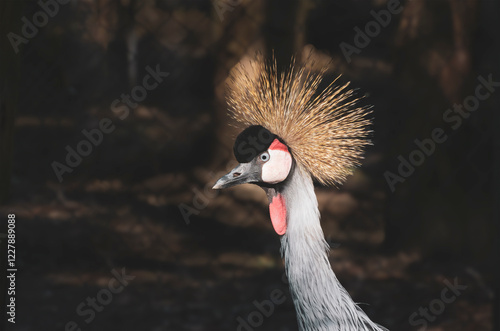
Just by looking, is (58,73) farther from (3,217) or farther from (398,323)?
(398,323)

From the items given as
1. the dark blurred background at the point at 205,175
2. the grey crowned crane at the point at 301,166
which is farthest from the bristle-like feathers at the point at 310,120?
the dark blurred background at the point at 205,175

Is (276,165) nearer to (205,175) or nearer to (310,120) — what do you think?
(310,120)

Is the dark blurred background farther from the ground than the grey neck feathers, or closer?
farther from the ground

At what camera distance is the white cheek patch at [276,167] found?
1.49 meters

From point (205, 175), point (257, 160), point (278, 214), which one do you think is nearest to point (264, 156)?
point (257, 160)

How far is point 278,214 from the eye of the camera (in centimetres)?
152

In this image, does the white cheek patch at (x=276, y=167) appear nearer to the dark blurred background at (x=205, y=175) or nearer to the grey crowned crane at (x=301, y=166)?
the grey crowned crane at (x=301, y=166)

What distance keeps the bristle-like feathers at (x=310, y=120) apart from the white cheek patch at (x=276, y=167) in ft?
0.16

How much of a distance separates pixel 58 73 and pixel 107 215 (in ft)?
2.46

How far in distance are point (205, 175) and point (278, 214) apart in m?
1.57

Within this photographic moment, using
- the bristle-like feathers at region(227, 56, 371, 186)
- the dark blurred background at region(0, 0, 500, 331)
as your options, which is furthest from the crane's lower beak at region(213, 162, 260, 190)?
the dark blurred background at region(0, 0, 500, 331)

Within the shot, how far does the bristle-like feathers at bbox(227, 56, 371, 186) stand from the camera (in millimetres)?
1561

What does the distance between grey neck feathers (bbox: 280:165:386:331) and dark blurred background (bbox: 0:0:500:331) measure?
615 millimetres

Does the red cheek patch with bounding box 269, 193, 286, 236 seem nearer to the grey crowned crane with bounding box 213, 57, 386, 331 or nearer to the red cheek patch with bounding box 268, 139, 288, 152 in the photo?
the grey crowned crane with bounding box 213, 57, 386, 331
